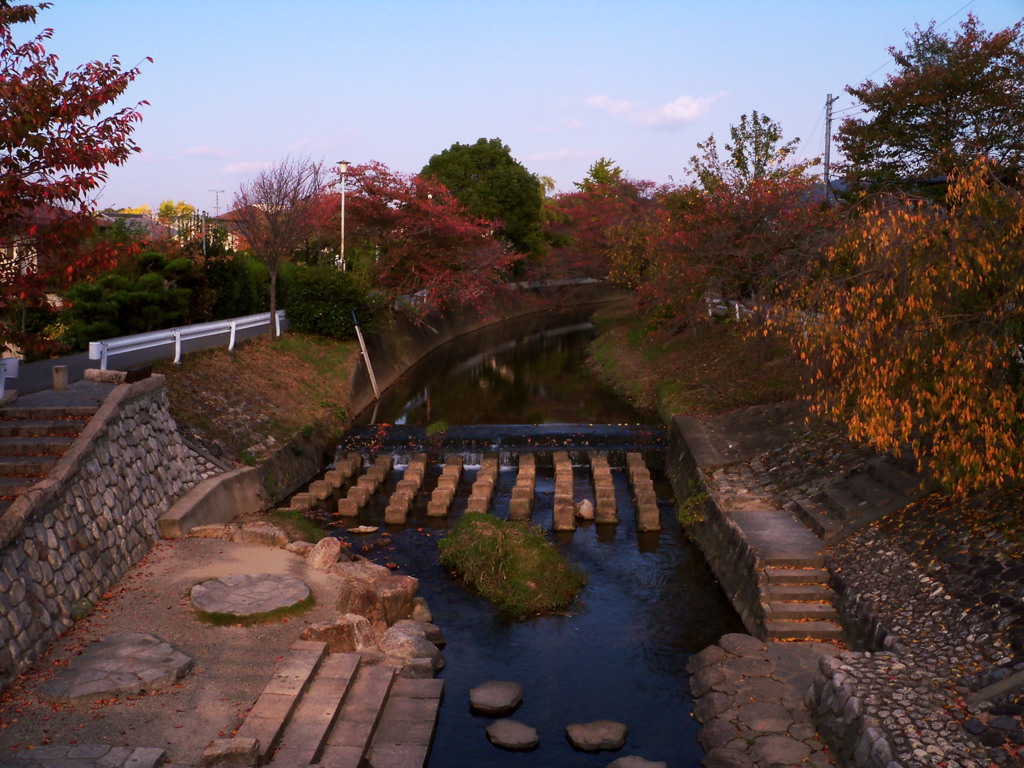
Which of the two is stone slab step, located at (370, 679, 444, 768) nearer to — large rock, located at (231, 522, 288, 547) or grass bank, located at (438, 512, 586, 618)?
grass bank, located at (438, 512, 586, 618)

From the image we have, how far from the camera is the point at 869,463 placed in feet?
50.9

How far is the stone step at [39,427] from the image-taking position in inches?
548

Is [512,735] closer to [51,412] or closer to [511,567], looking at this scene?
[511,567]

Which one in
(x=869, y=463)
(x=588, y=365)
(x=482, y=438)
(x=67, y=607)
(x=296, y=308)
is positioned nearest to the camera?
(x=67, y=607)

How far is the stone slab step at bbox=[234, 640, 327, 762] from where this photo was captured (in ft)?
29.8

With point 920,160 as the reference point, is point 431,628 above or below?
below

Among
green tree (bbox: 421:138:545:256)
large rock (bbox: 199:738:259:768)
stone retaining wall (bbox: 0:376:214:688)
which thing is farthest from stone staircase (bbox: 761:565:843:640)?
green tree (bbox: 421:138:545:256)

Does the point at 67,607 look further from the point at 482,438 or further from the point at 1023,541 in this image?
the point at 482,438

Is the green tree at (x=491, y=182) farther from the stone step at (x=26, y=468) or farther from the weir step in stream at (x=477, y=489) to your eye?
the stone step at (x=26, y=468)

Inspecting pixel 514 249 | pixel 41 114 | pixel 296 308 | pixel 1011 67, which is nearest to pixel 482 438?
pixel 296 308

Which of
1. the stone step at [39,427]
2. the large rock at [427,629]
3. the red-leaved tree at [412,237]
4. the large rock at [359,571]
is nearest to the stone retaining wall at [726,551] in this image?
the large rock at [427,629]

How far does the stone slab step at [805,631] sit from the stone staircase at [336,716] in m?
4.64

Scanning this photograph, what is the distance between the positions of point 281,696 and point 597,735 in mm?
3676

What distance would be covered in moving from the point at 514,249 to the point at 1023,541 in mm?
50004
